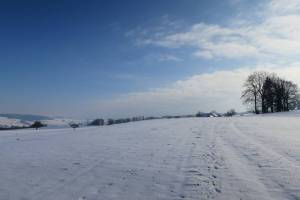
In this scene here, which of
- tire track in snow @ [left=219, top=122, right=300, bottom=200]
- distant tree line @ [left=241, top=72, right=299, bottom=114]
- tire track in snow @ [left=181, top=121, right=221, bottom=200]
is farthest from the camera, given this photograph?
distant tree line @ [left=241, top=72, right=299, bottom=114]

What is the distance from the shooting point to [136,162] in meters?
10.4

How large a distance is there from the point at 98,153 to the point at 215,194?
7497mm

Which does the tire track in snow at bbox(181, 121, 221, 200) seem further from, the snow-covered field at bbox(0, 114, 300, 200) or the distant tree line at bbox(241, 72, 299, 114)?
the distant tree line at bbox(241, 72, 299, 114)

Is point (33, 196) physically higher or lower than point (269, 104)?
lower

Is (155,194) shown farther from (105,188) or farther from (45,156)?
(45,156)

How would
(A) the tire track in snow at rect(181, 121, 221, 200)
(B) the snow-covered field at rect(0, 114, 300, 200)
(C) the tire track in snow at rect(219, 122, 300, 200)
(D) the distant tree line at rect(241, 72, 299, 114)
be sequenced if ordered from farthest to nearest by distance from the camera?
(D) the distant tree line at rect(241, 72, 299, 114), (B) the snow-covered field at rect(0, 114, 300, 200), (A) the tire track in snow at rect(181, 121, 221, 200), (C) the tire track in snow at rect(219, 122, 300, 200)

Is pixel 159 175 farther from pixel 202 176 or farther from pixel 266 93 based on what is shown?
pixel 266 93

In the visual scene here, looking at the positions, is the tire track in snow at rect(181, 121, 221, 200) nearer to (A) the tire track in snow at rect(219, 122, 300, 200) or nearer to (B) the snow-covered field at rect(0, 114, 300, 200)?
(B) the snow-covered field at rect(0, 114, 300, 200)

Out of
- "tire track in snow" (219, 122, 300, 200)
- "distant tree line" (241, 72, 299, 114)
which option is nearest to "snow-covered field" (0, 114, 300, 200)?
"tire track in snow" (219, 122, 300, 200)

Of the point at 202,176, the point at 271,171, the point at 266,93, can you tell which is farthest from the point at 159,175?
the point at 266,93

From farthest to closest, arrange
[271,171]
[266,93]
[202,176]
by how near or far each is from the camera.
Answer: [266,93] → [271,171] → [202,176]

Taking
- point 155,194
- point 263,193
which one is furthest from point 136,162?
point 263,193

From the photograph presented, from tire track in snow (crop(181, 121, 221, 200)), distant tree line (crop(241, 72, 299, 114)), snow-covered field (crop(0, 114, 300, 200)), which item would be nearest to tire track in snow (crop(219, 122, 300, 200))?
snow-covered field (crop(0, 114, 300, 200))

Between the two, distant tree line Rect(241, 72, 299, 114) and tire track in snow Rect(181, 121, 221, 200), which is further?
distant tree line Rect(241, 72, 299, 114)
